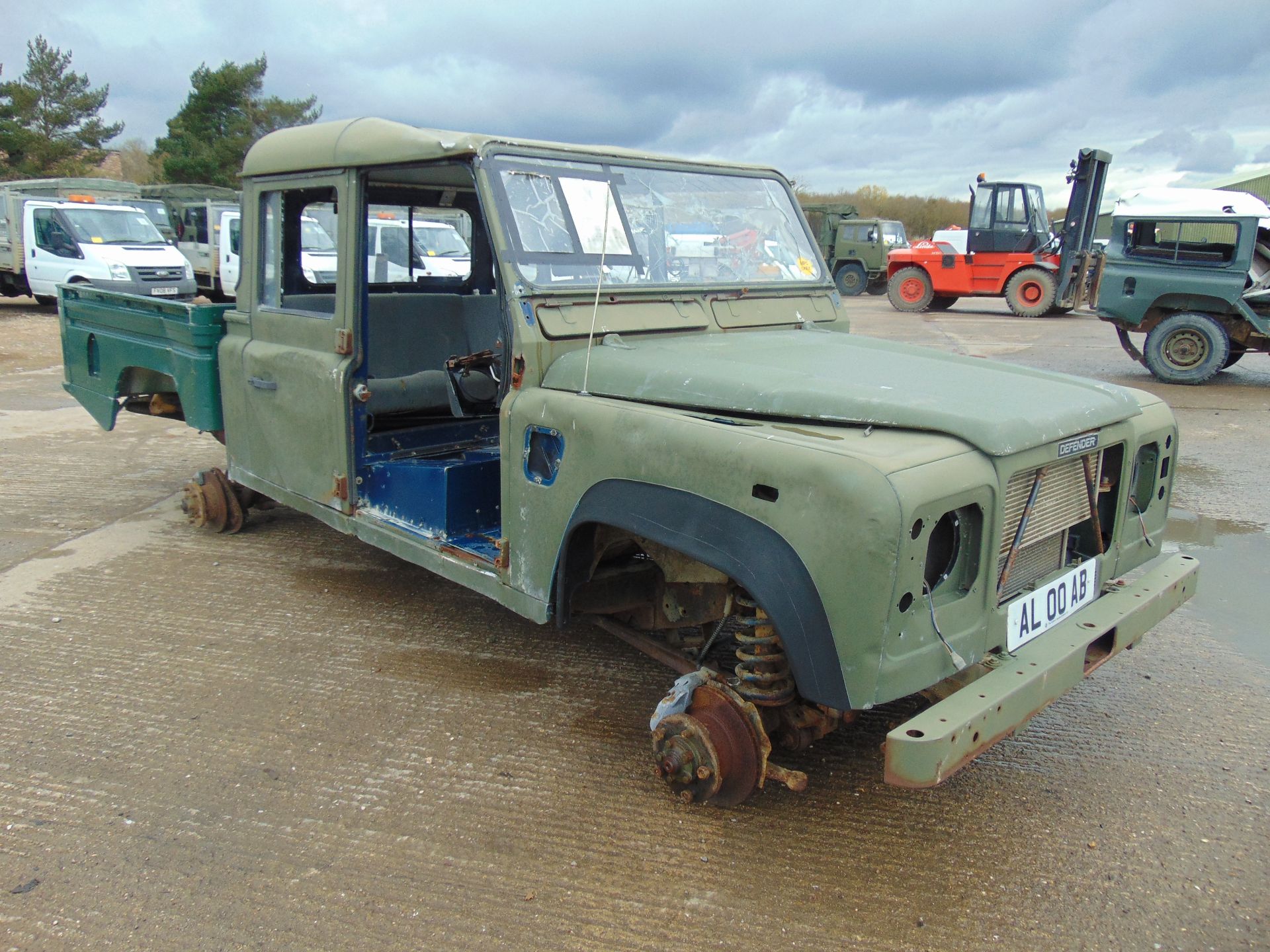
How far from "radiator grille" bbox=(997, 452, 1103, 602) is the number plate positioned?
1.9 inches

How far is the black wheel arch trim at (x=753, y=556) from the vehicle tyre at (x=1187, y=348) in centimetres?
986

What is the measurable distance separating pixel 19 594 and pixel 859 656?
4.08 m

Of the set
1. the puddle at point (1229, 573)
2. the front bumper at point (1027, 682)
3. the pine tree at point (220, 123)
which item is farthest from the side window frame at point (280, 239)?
the pine tree at point (220, 123)

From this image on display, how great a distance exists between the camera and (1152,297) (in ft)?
34.7

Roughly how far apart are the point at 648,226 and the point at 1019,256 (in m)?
16.9

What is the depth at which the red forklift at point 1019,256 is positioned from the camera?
1723 cm

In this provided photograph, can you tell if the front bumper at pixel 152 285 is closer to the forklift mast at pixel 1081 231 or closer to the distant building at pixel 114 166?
the forklift mast at pixel 1081 231

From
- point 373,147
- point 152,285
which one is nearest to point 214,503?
point 373,147

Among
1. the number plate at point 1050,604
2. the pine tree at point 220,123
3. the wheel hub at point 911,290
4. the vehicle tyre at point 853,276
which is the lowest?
the number plate at point 1050,604

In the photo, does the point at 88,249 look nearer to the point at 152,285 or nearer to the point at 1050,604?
the point at 152,285

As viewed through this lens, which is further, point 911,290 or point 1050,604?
point 911,290

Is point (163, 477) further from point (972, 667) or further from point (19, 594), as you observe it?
point (972, 667)

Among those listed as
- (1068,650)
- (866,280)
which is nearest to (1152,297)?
(1068,650)

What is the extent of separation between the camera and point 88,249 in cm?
1580
